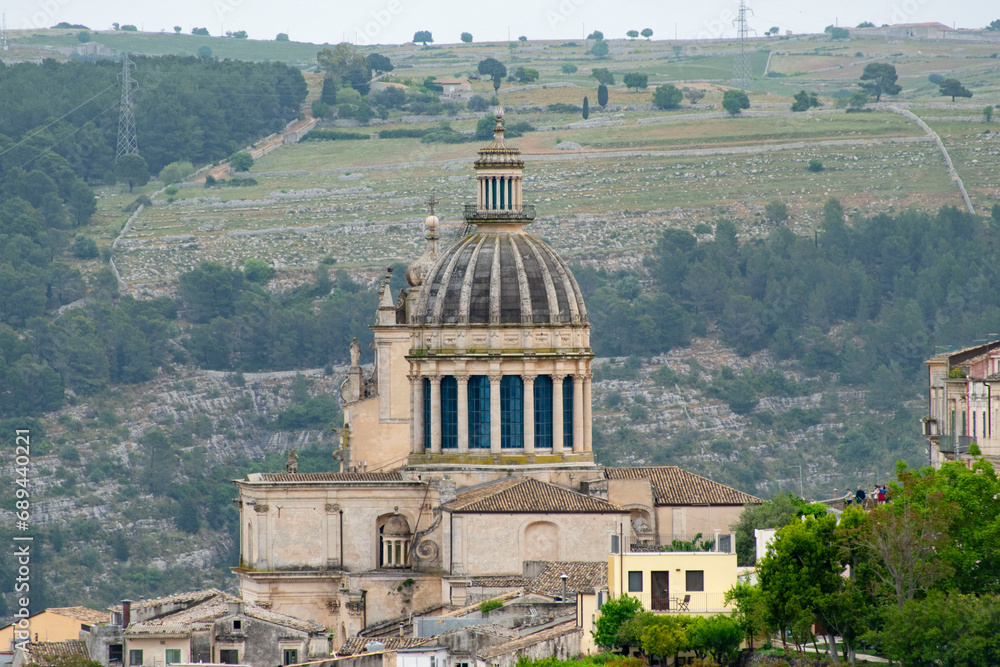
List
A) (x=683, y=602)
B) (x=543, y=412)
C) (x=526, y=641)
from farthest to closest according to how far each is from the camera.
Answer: (x=543, y=412) → (x=683, y=602) → (x=526, y=641)

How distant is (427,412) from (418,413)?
0.99ft

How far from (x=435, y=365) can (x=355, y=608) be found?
27.6ft

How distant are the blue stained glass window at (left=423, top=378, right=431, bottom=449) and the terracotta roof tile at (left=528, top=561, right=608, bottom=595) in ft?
36.9

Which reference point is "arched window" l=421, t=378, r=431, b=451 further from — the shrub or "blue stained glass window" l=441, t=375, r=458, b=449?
the shrub

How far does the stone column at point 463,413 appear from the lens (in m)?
97.4

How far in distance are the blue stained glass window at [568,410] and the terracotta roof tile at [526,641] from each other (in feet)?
63.4

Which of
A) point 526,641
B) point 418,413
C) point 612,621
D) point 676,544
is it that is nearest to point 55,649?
point 418,413

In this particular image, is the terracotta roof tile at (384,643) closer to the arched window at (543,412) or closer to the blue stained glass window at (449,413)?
the blue stained glass window at (449,413)

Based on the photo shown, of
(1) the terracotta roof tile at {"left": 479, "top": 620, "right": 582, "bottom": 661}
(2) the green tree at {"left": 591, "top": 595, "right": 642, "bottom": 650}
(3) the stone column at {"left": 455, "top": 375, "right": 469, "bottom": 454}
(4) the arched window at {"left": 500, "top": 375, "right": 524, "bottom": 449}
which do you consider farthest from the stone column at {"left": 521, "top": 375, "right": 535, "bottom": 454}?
(2) the green tree at {"left": 591, "top": 595, "right": 642, "bottom": 650}

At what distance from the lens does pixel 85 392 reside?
635 ft

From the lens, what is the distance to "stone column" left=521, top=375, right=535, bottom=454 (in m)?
97.4

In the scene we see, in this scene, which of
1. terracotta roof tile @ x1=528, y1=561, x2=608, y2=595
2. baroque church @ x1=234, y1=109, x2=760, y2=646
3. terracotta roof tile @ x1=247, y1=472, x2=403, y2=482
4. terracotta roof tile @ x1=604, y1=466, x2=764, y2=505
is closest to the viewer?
terracotta roof tile @ x1=528, y1=561, x2=608, y2=595

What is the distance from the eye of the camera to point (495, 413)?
319 feet

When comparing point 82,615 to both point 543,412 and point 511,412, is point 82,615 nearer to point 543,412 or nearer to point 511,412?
point 511,412
